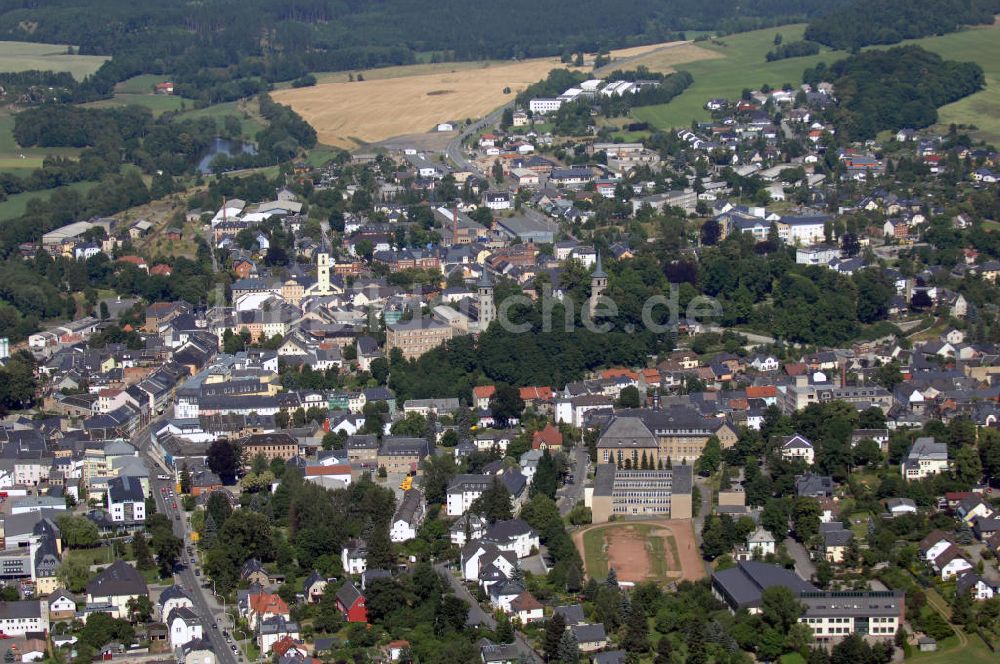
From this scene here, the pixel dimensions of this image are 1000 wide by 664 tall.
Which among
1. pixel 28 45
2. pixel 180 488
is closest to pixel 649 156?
pixel 180 488

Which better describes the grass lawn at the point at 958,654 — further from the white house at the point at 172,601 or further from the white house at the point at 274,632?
the white house at the point at 172,601

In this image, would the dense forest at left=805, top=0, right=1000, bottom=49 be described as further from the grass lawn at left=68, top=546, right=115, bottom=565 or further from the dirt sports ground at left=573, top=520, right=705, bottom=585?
the grass lawn at left=68, top=546, right=115, bottom=565

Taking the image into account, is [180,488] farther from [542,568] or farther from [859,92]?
[859,92]

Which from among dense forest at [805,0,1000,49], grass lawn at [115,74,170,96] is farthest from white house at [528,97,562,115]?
grass lawn at [115,74,170,96]

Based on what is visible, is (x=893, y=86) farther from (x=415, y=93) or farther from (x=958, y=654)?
(x=958, y=654)

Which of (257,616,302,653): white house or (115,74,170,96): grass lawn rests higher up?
(257,616,302,653): white house

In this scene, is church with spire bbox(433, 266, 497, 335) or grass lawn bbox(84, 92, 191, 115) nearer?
church with spire bbox(433, 266, 497, 335)

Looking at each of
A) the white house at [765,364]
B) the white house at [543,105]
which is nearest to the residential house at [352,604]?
the white house at [765,364]
